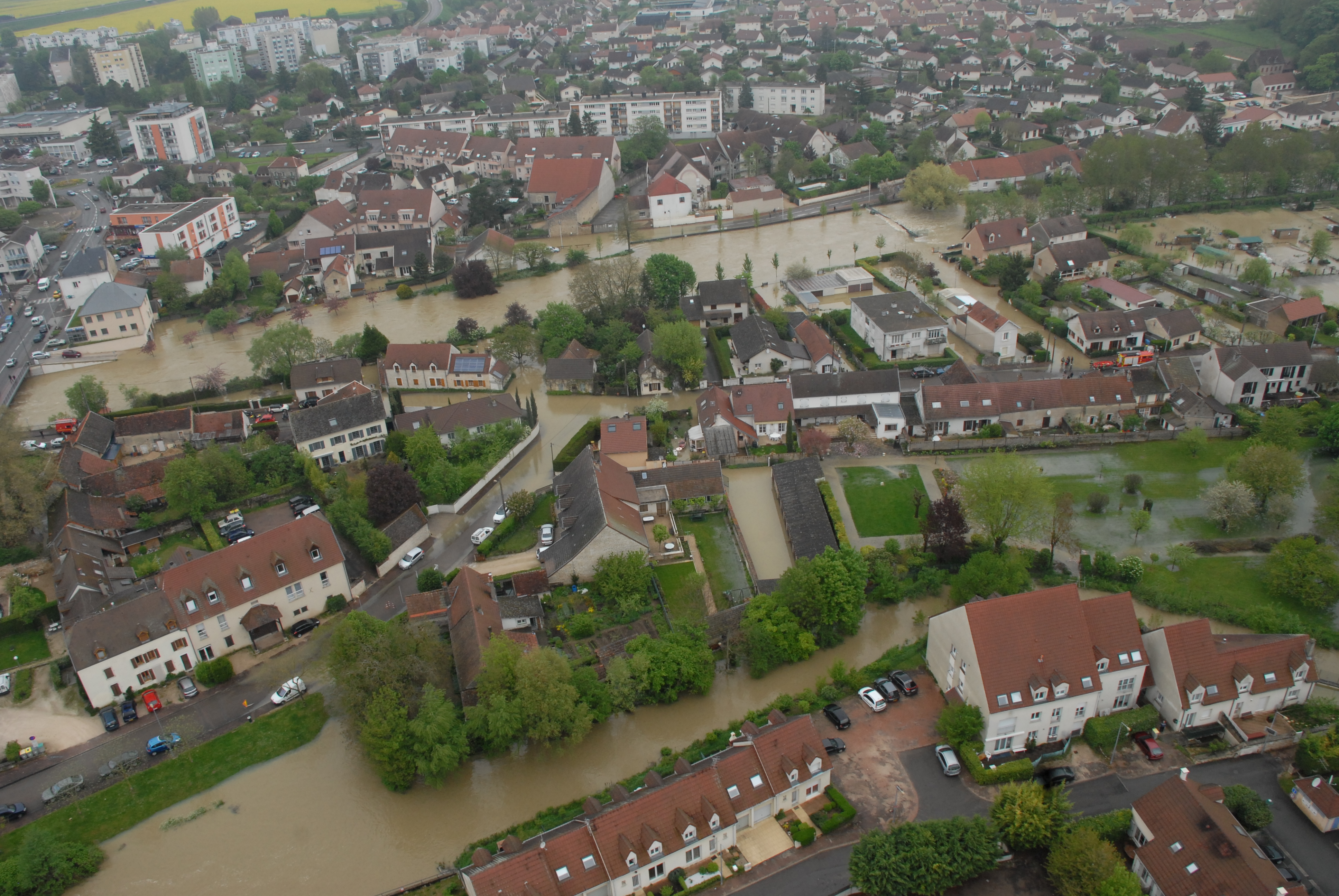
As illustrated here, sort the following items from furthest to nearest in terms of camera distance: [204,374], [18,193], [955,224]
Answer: [18,193] < [955,224] < [204,374]

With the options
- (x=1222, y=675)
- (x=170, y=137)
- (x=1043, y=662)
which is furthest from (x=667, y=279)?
(x=170, y=137)

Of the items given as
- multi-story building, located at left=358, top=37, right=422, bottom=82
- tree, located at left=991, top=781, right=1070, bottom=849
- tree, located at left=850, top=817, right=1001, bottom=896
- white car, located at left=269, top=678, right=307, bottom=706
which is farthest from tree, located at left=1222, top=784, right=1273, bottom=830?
multi-story building, located at left=358, top=37, right=422, bottom=82

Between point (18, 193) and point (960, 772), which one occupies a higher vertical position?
point (18, 193)

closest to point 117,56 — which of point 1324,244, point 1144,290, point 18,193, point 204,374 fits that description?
point 18,193

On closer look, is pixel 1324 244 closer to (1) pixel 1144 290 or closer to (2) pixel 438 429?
(1) pixel 1144 290

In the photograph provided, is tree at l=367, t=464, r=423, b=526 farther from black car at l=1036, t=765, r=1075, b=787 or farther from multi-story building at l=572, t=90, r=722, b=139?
multi-story building at l=572, t=90, r=722, b=139

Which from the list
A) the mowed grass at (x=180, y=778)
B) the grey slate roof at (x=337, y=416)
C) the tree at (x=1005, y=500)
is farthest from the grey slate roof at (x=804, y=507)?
the grey slate roof at (x=337, y=416)

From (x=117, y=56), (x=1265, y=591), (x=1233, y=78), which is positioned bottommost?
(x=1265, y=591)
